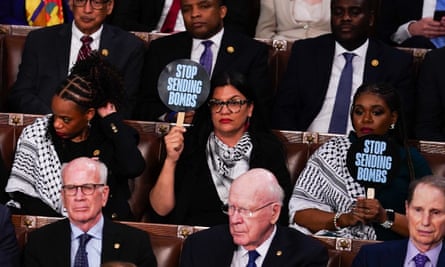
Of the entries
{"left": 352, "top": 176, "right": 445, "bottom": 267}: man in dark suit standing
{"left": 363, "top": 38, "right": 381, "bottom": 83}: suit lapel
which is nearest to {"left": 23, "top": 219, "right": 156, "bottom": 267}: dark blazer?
{"left": 352, "top": 176, "right": 445, "bottom": 267}: man in dark suit standing

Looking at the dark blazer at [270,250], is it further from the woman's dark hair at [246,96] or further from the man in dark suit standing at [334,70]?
the man in dark suit standing at [334,70]

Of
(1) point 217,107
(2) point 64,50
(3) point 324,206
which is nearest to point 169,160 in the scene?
(1) point 217,107

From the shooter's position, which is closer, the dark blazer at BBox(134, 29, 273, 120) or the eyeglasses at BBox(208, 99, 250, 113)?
the eyeglasses at BBox(208, 99, 250, 113)

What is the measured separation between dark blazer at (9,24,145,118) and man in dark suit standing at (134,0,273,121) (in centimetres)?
7

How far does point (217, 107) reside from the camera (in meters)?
5.07

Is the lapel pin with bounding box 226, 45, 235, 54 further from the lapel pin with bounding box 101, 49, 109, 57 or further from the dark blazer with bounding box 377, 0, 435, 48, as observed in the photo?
the dark blazer with bounding box 377, 0, 435, 48

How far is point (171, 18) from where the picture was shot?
633 centimetres

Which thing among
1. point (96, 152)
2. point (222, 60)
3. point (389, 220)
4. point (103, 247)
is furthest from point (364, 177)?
point (222, 60)

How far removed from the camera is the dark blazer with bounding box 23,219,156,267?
4.42 meters

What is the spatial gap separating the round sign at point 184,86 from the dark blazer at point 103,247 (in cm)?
64

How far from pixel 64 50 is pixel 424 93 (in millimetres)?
1567

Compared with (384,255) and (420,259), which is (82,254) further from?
(420,259)

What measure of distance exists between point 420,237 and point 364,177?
383 mm

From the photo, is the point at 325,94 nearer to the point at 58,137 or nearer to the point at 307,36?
the point at 307,36
